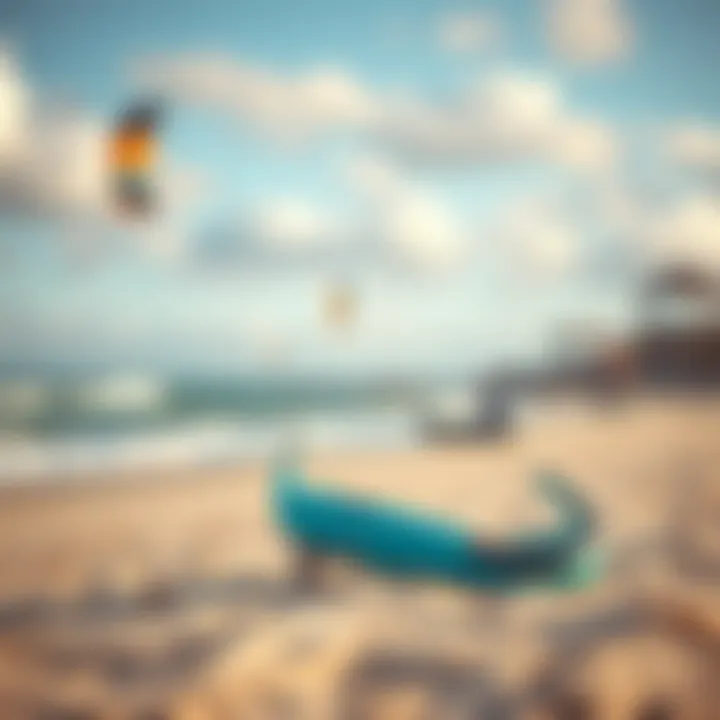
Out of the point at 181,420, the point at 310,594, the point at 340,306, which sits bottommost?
the point at 310,594

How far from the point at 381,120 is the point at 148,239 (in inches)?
16.3

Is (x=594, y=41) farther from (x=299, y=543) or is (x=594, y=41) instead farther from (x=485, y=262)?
(x=299, y=543)

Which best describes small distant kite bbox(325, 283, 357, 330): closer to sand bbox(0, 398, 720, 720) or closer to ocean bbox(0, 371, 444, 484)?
ocean bbox(0, 371, 444, 484)

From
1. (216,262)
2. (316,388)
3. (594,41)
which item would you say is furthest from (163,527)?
(594,41)

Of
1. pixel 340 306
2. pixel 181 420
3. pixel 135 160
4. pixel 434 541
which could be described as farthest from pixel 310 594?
pixel 135 160

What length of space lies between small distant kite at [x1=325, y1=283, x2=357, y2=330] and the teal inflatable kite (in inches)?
9.7

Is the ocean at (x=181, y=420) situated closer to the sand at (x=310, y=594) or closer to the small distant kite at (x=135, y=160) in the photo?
the sand at (x=310, y=594)

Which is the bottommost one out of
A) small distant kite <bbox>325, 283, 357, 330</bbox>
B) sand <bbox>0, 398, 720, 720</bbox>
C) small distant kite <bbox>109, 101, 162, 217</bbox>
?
sand <bbox>0, 398, 720, 720</bbox>

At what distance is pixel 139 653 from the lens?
1.47m

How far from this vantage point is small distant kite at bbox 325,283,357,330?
5.26ft

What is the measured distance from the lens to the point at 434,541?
152cm

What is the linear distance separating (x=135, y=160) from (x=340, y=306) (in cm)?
40

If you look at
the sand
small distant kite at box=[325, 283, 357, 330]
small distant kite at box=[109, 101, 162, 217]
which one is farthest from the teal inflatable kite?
small distant kite at box=[109, 101, 162, 217]

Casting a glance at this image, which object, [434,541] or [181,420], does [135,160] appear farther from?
[434,541]
